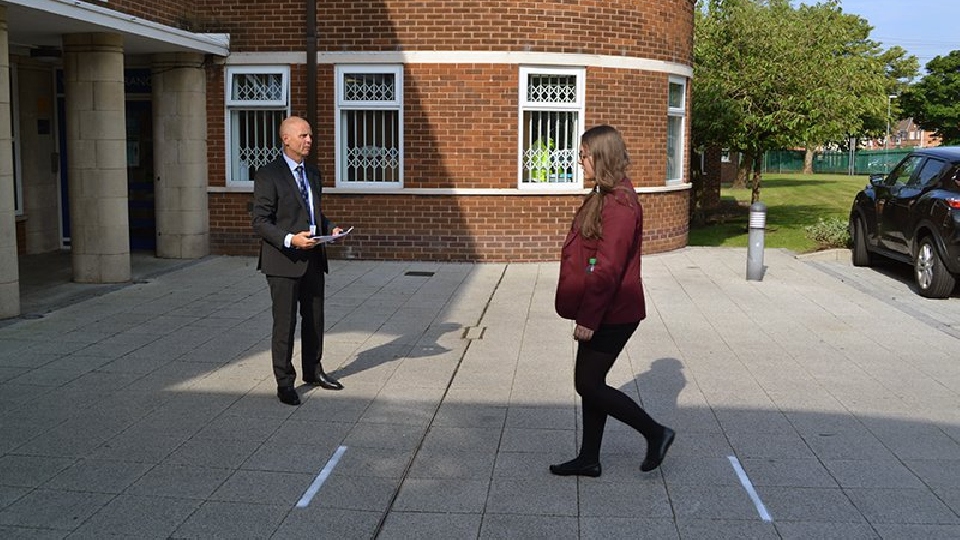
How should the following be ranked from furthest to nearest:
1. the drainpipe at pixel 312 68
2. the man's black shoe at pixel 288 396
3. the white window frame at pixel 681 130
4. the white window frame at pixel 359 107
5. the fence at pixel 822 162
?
the fence at pixel 822 162 → the white window frame at pixel 681 130 → the white window frame at pixel 359 107 → the drainpipe at pixel 312 68 → the man's black shoe at pixel 288 396

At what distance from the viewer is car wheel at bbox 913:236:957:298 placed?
39.8 ft

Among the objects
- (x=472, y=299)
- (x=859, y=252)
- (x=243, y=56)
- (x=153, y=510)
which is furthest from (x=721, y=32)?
(x=153, y=510)

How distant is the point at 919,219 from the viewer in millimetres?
12961

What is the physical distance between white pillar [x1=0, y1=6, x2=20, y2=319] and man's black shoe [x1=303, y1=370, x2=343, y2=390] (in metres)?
4.10

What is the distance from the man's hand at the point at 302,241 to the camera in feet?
21.7

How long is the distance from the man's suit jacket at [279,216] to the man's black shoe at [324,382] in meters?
0.95

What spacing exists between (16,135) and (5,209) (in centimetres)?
506

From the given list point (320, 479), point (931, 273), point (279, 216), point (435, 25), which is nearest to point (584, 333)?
point (320, 479)

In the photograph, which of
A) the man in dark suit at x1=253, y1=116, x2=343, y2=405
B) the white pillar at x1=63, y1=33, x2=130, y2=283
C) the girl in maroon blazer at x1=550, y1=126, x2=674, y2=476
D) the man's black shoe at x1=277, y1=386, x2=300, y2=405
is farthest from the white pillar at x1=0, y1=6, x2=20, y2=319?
the girl in maroon blazer at x1=550, y1=126, x2=674, y2=476

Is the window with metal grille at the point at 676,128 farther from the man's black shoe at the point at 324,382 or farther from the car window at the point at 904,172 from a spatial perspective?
the man's black shoe at the point at 324,382

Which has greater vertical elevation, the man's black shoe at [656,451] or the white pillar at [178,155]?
the white pillar at [178,155]

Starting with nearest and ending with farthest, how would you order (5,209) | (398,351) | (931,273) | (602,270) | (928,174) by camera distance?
A: (602,270) < (398,351) < (5,209) < (931,273) < (928,174)

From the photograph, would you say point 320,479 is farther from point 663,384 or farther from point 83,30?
point 83,30

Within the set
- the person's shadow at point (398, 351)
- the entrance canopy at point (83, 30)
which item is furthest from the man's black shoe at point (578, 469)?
the entrance canopy at point (83, 30)
